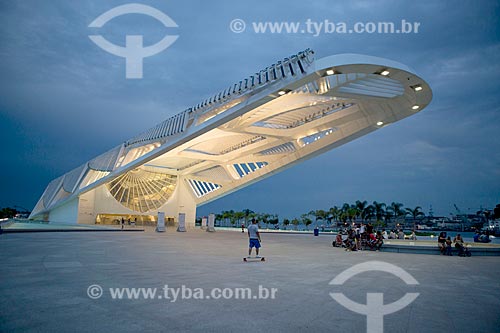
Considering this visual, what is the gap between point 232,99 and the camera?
20.6m

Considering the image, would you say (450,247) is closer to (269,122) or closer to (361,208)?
(269,122)

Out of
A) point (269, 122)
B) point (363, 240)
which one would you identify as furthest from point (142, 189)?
point (363, 240)

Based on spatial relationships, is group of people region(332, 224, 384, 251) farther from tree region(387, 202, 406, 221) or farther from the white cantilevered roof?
tree region(387, 202, 406, 221)

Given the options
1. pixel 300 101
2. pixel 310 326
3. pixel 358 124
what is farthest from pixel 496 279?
pixel 358 124

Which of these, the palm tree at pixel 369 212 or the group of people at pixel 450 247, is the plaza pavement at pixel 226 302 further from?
the palm tree at pixel 369 212

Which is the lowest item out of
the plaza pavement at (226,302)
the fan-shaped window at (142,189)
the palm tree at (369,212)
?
the plaza pavement at (226,302)

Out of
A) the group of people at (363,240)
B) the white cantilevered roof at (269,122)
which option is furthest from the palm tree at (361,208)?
the group of people at (363,240)

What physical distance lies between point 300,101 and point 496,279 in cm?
1481

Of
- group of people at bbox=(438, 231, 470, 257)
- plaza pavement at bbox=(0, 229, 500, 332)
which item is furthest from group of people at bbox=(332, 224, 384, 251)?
plaza pavement at bbox=(0, 229, 500, 332)

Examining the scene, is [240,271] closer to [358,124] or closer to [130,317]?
[130,317]

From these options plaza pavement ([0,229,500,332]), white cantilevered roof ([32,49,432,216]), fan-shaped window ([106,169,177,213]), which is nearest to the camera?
plaza pavement ([0,229,500,332])

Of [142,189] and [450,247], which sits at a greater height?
[142,189]

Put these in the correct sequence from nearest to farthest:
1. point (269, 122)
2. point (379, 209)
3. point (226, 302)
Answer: point (226, 302), point (269, 122), point (379, 209)

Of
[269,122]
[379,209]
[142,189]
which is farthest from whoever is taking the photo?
[379,209]
